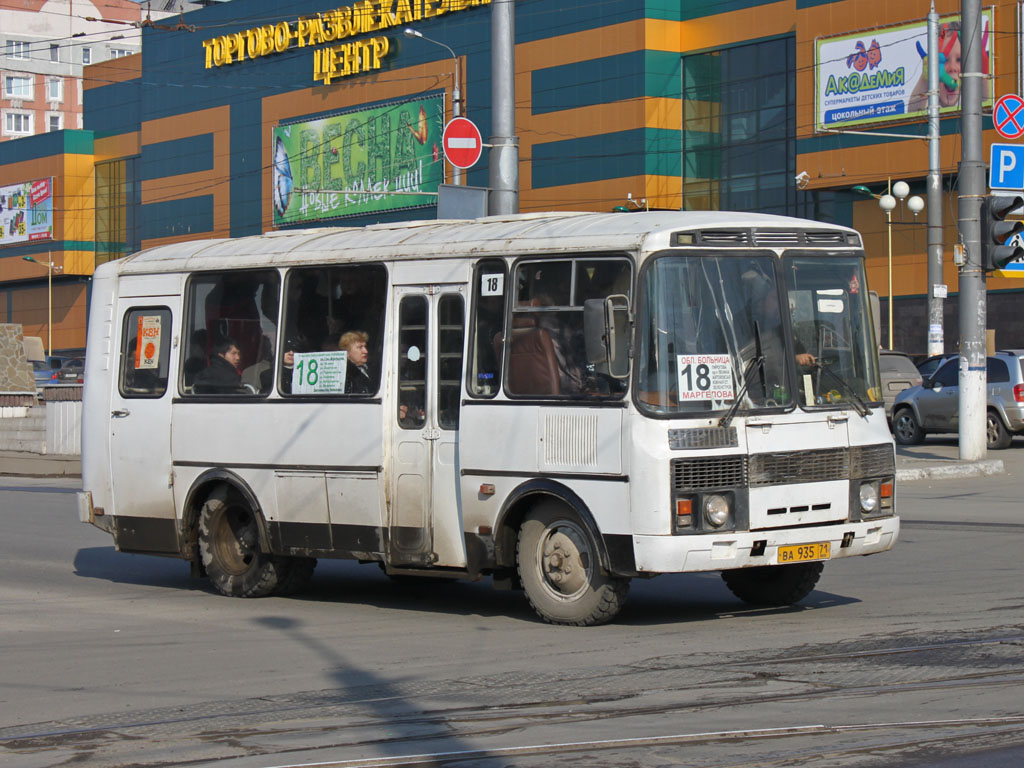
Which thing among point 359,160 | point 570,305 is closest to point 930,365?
point 570,305

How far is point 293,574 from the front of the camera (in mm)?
12289

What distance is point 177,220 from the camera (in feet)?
270

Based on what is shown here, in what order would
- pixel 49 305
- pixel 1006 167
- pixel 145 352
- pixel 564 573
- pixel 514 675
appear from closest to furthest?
pixel 514 675
pixel 564 573
pixel 145 352
pixel 1006 167
pixel 49 305

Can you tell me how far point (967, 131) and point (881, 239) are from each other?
104 ft

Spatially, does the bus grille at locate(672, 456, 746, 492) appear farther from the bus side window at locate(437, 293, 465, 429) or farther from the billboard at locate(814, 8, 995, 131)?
the billboard at locate(814, 8, 995, 131)

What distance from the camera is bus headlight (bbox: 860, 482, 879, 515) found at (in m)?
10.2

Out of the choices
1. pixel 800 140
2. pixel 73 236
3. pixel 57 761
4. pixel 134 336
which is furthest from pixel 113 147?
pixel 57 761

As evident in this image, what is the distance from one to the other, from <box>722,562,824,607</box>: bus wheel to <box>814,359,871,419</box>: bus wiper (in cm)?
111

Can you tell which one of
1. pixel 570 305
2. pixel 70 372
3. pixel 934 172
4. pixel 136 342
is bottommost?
pixel 136 342

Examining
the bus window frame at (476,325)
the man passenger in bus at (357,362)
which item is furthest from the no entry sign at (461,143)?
the bus window frame at (476,325)

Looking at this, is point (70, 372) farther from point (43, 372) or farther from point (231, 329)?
point (231, 329)

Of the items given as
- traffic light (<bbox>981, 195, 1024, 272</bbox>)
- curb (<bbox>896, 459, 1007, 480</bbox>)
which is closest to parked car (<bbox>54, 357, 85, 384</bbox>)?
curb (<bbox>896, 459, 1007, 480</bbox>)

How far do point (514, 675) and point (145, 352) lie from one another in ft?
19.0

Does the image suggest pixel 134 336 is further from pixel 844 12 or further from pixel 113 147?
pixel 113 147
